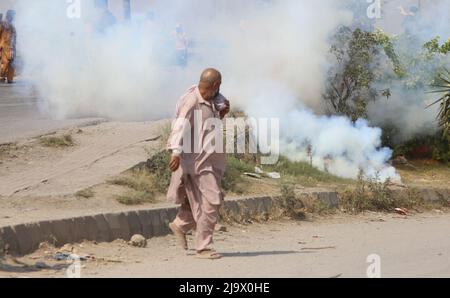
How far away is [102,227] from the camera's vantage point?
10023 millimetres

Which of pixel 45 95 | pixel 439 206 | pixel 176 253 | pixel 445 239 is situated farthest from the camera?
pixel 45 95

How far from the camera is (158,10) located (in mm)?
20156

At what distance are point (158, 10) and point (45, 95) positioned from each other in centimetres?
341

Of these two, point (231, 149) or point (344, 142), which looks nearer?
point (231, 149)

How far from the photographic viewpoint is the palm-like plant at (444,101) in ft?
55.3

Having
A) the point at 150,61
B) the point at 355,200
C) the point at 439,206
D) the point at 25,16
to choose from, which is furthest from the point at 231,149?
the point at 25,16

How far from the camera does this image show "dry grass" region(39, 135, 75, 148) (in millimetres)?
13429

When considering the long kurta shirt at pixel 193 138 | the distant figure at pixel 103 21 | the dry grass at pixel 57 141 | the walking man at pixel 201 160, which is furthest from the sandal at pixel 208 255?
the distant figure at pixel 103 21

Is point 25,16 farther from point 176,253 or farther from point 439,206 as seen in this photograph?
point 176,253

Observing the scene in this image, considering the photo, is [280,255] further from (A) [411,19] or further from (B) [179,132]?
(A) [411,19]

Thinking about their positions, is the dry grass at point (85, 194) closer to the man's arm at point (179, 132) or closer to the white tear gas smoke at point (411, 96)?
the man's arm at point (179, 132)

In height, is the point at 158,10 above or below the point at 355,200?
above

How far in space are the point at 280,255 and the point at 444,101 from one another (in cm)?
809

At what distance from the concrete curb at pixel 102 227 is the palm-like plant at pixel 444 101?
17.7ft
